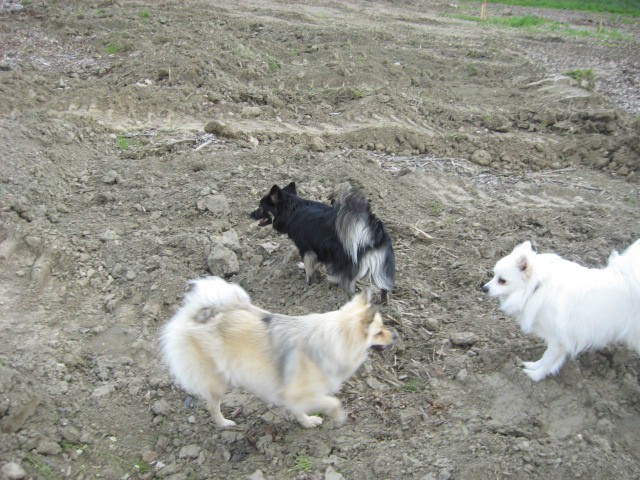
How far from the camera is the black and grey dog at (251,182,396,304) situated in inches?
203

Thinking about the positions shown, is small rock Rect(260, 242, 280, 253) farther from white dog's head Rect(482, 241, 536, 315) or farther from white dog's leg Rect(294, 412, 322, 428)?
white dog's head Rect(482, 241, 536, 315)

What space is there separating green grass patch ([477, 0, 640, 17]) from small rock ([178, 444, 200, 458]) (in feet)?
95.9

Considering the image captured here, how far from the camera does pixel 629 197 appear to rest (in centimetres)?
770

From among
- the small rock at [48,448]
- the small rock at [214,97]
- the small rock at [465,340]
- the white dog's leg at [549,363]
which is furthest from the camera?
the small rock at [214,97]

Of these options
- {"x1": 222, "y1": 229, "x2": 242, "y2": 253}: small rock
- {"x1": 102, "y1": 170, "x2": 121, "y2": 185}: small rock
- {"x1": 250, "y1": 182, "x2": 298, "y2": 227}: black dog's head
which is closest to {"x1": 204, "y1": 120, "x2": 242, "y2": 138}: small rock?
{"x1": 102, "y1": 170, "x2": 121, "y2": 185}: small rock

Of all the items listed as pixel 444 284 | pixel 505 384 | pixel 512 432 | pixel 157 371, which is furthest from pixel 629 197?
pixel 157 371

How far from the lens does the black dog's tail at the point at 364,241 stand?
5.14 meters

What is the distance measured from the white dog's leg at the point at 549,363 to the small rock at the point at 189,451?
283cm

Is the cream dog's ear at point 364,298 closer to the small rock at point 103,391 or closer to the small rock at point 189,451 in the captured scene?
the small rock at point 189,451

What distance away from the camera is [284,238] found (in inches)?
271

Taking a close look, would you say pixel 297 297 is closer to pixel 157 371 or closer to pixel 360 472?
pixel 157 371

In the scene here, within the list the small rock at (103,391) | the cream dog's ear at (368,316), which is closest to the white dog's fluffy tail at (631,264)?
the cream dog's ear at (368,316)

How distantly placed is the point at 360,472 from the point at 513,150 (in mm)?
7381

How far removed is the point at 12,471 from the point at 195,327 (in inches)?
64.1
